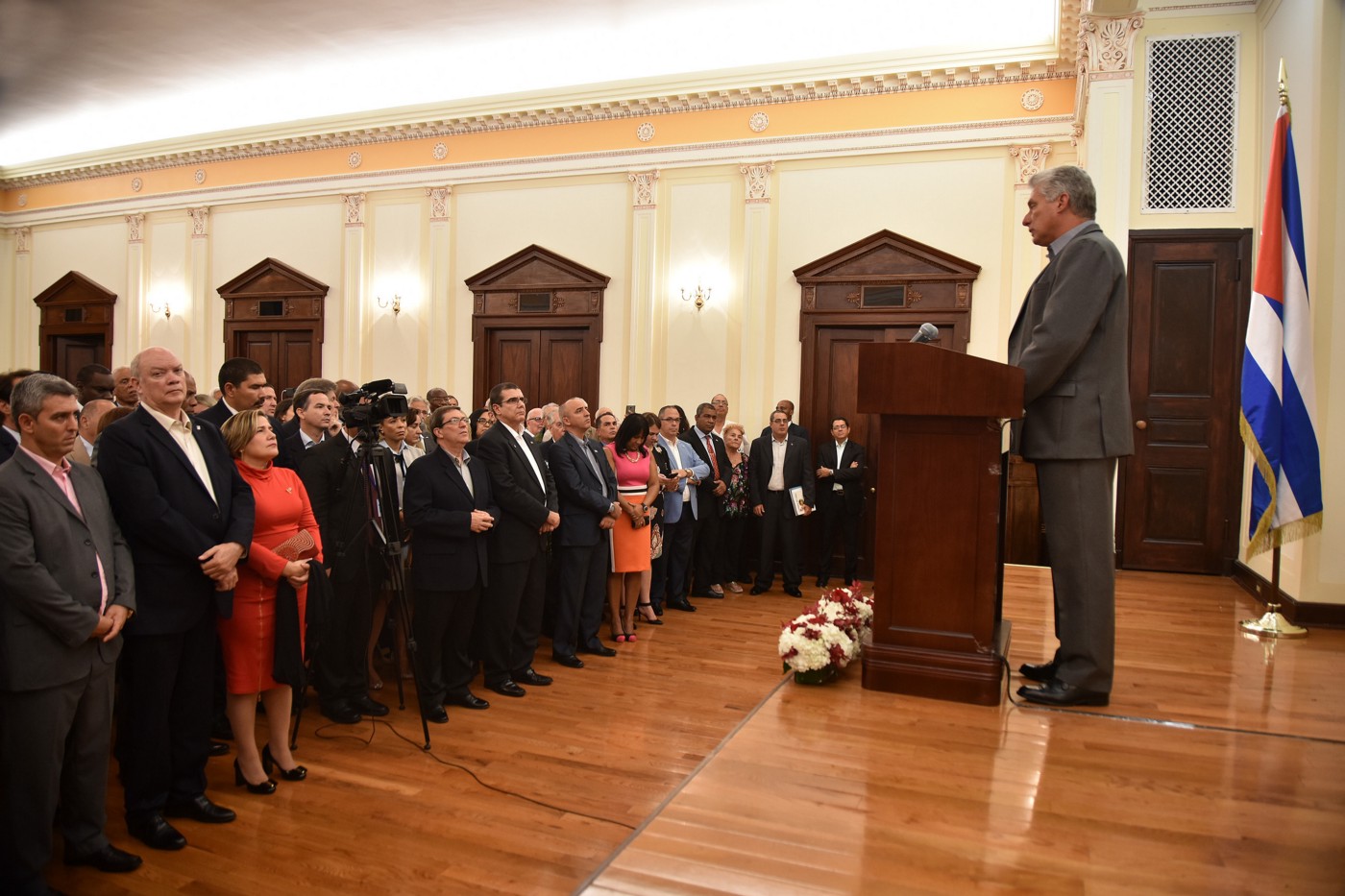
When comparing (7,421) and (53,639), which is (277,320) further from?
(53,639)

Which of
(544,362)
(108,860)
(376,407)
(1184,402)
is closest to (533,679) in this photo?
(376,407)

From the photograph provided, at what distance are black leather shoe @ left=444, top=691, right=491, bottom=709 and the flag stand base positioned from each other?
3.71 meters

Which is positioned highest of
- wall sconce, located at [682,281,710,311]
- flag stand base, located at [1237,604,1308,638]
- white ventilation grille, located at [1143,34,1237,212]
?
white ventilation grille, located at [1143,34,1237,212]

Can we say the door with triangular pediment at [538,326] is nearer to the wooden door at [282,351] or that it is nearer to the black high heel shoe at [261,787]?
the wooden door at [282,351]

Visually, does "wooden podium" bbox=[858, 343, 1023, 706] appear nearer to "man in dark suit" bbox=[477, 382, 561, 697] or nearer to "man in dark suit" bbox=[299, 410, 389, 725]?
"man in dark suit" bbox=[477, 382, 561, 697]

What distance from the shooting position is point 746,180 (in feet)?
28.6

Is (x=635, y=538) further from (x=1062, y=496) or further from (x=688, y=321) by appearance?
(x=688, y=321)

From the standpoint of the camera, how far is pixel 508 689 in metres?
4.45

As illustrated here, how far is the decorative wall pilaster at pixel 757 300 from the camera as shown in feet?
28.5

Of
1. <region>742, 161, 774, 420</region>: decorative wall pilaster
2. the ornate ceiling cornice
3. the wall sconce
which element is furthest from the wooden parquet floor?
the ornate ceiling cornice

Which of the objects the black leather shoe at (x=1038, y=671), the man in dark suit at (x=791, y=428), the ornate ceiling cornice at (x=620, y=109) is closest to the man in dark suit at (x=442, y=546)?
the black leather shoe at (x=1038, y=671)

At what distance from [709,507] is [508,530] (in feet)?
9.54

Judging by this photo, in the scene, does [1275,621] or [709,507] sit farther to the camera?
[709,507]

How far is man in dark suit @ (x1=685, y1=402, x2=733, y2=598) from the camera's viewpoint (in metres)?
7.18
